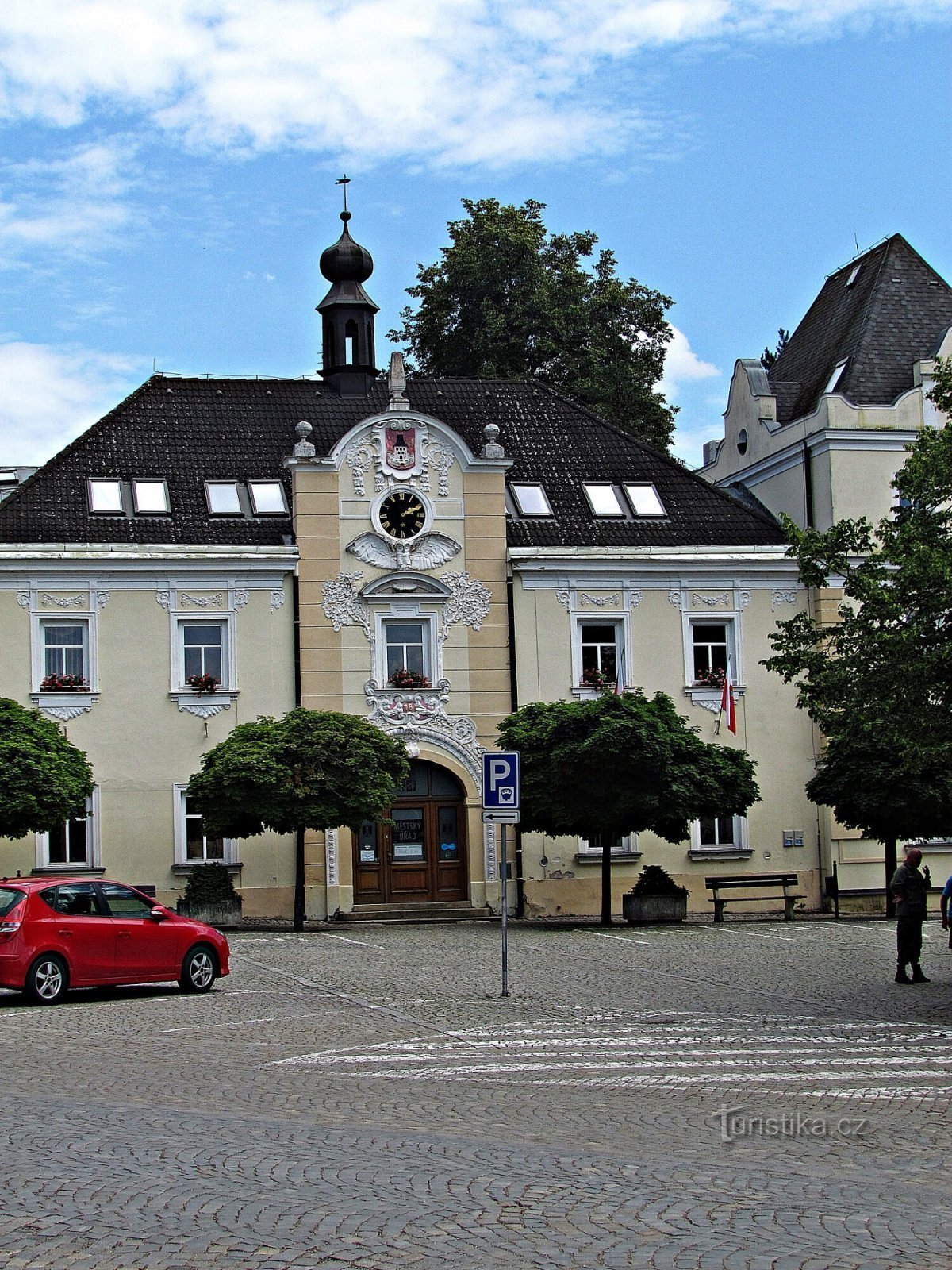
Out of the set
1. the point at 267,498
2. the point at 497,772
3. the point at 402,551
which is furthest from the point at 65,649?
the point at 497,772

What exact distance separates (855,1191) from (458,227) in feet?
147

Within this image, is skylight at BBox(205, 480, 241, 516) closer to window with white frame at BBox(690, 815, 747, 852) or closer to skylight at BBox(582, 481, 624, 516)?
skylight at BBox(582, 481, 624, 516)

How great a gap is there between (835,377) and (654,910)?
15.1 metres

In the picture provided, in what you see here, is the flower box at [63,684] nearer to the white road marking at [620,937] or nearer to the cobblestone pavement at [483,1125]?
the white road marking at [620,937]

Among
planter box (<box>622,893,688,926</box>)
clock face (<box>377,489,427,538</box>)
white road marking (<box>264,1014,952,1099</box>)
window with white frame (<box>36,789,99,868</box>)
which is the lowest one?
white road marking (<box>264,1014,952,1099</box>)

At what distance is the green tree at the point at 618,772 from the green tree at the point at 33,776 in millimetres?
8377

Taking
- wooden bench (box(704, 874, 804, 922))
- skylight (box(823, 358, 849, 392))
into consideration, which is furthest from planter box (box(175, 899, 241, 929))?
skylight (box(823, 358, 849, 392))

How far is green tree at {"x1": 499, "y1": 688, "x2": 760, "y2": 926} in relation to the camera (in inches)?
1261

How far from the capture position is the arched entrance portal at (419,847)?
3772 cm

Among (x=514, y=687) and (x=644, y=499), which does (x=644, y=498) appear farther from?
(x=514, y=687)

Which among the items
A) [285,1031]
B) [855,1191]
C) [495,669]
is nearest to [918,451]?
[285,1031]

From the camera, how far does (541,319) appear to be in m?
49.8

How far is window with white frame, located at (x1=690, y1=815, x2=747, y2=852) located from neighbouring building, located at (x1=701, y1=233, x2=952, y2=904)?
1.96 meters

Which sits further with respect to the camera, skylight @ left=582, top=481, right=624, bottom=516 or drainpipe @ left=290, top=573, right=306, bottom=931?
skylight @ left=582, top=481, right=624, bottom=516
